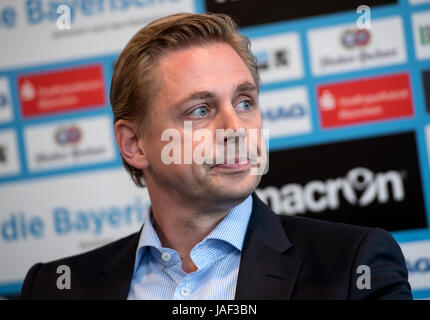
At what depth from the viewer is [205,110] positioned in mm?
1489

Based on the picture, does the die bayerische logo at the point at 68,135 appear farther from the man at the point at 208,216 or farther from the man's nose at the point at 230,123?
the man's nose at the point at 230,123

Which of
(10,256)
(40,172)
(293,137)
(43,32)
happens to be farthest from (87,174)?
(293,137)

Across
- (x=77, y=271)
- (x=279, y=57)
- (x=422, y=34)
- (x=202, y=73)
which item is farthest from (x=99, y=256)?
(x=422, y=34)

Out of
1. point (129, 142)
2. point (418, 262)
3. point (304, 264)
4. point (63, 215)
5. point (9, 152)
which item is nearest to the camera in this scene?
point (304, 264)

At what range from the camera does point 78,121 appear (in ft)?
10.00

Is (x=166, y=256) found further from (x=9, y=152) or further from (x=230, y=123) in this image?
(x=9, y=152)

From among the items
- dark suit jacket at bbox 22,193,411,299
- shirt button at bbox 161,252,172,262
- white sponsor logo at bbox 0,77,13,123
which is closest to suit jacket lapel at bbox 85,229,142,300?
dark suit jacket at bbox 22,193,411,299

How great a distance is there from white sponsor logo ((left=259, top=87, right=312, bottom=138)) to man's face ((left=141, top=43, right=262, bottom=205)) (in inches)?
50.0

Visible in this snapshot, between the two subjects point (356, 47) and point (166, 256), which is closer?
Answer: point (166, 256)

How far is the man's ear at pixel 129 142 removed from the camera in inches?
66.3

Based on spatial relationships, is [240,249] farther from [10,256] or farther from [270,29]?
[10,256]

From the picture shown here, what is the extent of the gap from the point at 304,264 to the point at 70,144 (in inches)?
76.2

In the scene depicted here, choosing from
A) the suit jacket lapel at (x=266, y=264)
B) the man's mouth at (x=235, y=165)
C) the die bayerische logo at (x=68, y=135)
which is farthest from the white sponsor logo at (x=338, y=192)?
the man's mouth at (x=235, y=165)

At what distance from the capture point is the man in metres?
1.38
